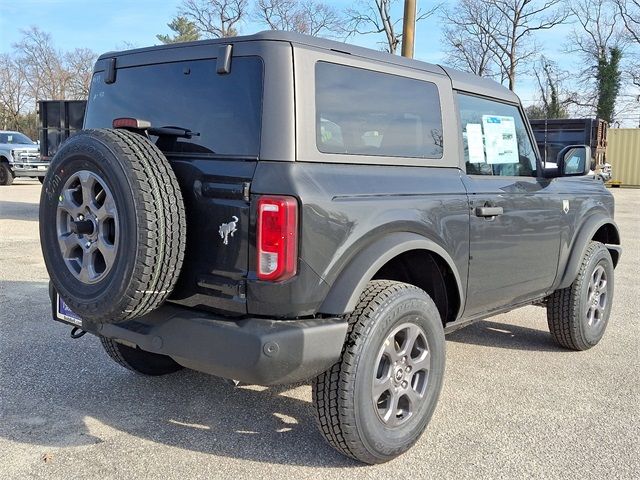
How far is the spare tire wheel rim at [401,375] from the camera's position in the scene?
2956 mm

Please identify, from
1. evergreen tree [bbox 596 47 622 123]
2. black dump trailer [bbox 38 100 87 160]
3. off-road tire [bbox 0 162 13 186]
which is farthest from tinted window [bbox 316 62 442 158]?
evergreen tree [bbox 596 47 622 123]

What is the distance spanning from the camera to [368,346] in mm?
2779

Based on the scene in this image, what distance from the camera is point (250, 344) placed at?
2525mm

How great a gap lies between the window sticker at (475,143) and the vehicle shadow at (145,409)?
1791mm

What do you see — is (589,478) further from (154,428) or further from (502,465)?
(154,428)

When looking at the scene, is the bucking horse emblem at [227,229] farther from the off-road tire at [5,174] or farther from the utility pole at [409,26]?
the off-road tire at [5,174]

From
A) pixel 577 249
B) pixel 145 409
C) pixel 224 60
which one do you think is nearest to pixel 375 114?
pixel 224 60

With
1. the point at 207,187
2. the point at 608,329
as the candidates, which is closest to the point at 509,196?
the point at 207,187

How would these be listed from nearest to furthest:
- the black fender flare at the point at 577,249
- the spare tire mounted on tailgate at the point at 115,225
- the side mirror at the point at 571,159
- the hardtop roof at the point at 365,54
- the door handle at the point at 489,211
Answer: the spare tire mounted on tailgate at the point at 115,225 → the hardtop roof at the point at 365,54 → the door handle at the point at 489,211 → the side mirror at the point at 571,159 → the black fender flare at the point at 577,249

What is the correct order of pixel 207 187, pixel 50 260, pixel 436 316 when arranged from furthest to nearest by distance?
pixel 436 316 → pixel 50 260 → pixel 207 187

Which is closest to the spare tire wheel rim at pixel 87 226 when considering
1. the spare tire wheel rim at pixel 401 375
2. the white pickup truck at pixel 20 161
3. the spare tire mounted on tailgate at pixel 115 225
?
the spare tire mounted on tailgate at pixel 115 225

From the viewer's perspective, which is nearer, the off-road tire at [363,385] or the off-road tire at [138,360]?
the off-road tire at [363,385]

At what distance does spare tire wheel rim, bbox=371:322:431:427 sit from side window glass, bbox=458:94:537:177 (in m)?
1.13

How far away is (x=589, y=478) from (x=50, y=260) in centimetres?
274
